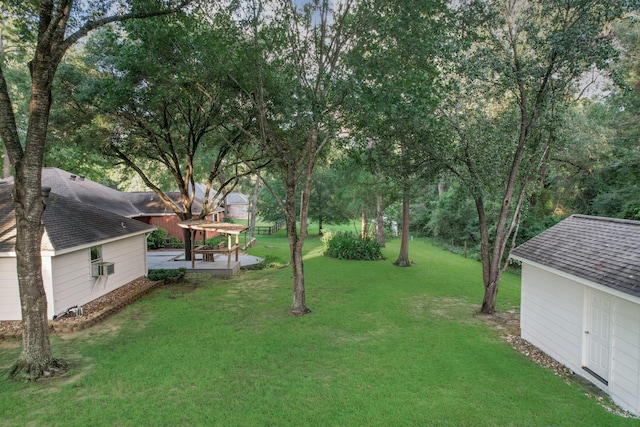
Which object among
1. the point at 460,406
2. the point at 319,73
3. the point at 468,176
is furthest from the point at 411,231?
the point at 460,406

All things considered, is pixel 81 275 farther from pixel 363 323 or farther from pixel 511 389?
pixel 511 389

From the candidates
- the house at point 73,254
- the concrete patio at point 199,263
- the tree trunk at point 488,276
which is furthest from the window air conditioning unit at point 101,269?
the tree trunk at point 488,276

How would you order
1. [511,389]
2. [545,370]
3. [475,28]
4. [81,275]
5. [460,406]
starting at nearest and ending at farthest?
[460,406] → [511,389] → [545,370] → [475,28] → [81,275]

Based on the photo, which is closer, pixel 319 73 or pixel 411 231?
pixel 319 73

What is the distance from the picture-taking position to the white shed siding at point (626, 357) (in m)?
5.25

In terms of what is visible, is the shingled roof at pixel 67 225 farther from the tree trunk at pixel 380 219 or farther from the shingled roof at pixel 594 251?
the tree trunk at pixel 380 219

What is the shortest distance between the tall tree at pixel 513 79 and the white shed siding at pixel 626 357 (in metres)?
3.90

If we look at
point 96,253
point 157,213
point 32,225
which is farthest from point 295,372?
point 157,213

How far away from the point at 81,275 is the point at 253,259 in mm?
9544

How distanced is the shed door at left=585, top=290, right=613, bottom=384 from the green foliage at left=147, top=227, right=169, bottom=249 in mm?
21656

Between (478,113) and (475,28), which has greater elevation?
(475,28)

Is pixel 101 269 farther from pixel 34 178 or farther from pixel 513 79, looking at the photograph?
pixel 513 79

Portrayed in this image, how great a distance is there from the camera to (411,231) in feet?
111

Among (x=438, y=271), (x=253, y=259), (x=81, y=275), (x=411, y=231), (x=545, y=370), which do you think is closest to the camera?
(x=545, y=370)
